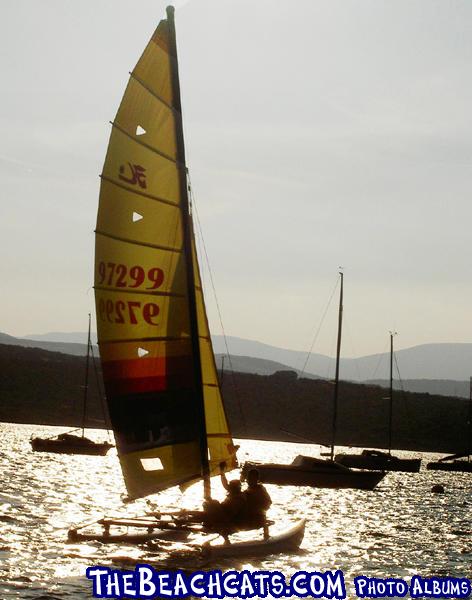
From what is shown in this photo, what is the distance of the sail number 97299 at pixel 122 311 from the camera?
23.4 metres

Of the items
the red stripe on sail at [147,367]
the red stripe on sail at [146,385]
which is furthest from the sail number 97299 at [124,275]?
the red stripe on sail at [146,385]

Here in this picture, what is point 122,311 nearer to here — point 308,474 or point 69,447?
point 308,474

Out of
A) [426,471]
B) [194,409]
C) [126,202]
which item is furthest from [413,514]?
[426,471]

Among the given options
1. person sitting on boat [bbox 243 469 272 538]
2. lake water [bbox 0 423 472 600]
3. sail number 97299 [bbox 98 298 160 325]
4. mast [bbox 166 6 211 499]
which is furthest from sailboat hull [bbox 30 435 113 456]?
sail number 97299 [bbox 98 298 160 325]

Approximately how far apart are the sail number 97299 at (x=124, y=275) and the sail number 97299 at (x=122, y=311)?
445mm

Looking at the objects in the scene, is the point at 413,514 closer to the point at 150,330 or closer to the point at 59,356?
the point at 150,330

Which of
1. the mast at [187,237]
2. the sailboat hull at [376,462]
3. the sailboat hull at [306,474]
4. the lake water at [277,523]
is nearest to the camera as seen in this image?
the mast at [187,237]

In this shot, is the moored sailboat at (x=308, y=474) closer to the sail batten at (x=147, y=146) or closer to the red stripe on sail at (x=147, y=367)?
the red stripe on sail at (x=147, y=367)

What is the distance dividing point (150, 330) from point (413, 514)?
26.0 m

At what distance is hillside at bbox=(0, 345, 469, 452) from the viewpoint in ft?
395

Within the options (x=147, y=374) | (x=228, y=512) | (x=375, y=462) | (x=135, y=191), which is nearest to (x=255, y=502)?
(x=228, y=512)

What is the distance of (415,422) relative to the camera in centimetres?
12606

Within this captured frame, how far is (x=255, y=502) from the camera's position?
24859 millimetres

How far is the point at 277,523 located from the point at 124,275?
16.6m
